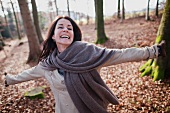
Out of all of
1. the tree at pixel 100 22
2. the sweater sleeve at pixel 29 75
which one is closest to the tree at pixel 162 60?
the sweater sleeve at pixel 29 75

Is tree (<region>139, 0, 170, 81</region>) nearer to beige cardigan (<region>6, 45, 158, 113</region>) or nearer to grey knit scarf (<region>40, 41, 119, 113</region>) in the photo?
beige cardigan (<region>6, 45, 158, 113</region>)

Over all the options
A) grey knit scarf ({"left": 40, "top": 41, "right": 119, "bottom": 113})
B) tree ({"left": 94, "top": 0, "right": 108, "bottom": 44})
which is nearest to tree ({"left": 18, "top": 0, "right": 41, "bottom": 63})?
tree ({"left": 94, "top": 0, "right": 108, "bottom": 44})

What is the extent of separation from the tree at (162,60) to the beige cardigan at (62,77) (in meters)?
2.70

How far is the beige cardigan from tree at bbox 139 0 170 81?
2698mm

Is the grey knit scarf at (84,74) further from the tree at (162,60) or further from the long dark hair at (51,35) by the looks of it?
the tree at (162,60)

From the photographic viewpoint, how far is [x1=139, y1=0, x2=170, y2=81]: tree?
397 centimetres

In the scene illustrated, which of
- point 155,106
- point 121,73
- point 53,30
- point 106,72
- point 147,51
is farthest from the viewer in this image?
point 106,72

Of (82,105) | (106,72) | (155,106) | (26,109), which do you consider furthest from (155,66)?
(26,109)

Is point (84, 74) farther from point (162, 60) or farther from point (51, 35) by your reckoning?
point (162, 60)

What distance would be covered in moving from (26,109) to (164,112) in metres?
3.69

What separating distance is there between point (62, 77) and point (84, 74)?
0.32m

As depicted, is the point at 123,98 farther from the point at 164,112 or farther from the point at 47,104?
the point at 47,104

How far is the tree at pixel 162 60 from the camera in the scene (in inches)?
156

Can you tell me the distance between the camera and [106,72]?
650 cm
